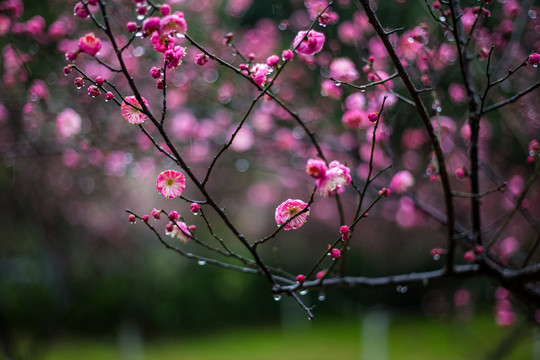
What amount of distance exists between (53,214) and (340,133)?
3.86 m

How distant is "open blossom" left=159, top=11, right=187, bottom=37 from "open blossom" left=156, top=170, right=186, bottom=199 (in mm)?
327

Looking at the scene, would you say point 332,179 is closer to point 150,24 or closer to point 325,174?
point 325,174

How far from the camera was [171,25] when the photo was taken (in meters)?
1.01

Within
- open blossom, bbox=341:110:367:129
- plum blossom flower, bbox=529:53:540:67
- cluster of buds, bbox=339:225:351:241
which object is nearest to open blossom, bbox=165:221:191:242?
cluster of buds, bbox=339:225:351:241

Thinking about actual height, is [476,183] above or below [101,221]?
below

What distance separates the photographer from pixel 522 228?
449cm

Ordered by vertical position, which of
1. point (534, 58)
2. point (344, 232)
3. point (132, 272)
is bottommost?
point (344, 232)

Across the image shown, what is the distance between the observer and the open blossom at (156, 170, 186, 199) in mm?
1170

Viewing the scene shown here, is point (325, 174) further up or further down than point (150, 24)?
further down

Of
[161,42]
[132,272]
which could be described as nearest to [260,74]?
[161,42]

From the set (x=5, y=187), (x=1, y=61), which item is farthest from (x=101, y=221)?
(x=1, y=61)

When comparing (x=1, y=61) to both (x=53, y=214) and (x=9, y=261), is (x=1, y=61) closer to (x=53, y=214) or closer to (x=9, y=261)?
(x=53, y=214)

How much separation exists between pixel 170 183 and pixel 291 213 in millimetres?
304

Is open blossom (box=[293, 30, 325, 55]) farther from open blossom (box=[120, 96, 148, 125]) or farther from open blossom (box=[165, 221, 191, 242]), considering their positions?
open blossom (box=[165, 221, 191, 242])
